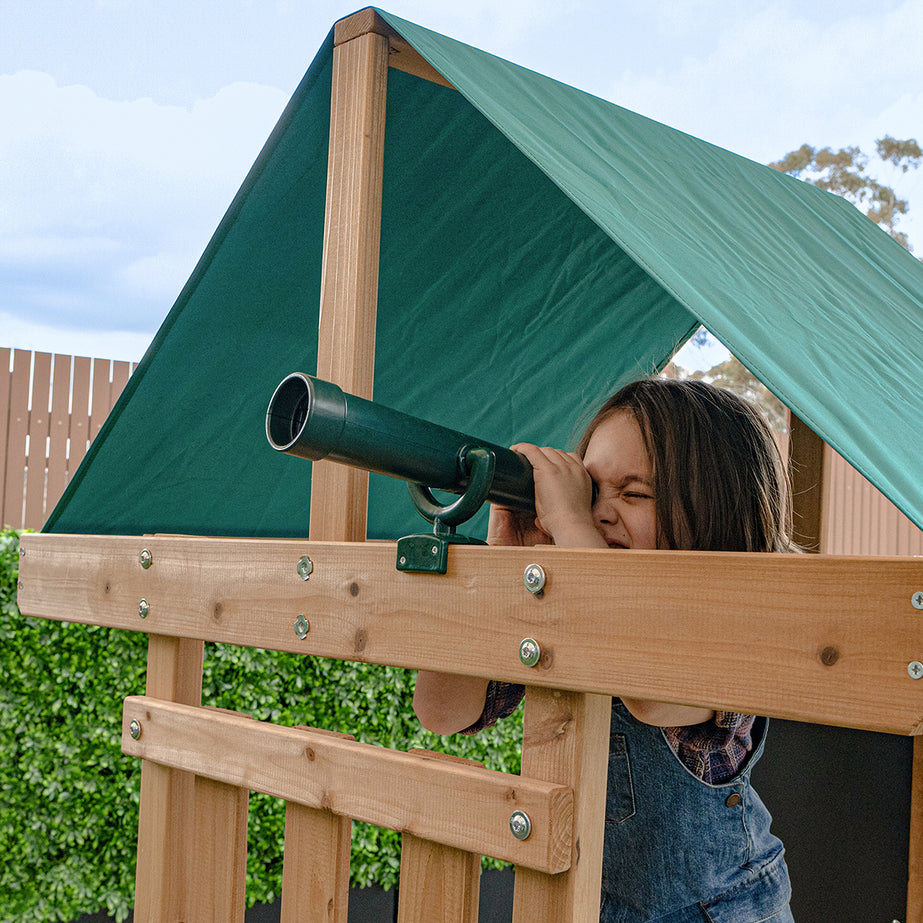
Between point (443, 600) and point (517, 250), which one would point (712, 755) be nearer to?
point (443, 600)

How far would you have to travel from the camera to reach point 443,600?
3.08 feet

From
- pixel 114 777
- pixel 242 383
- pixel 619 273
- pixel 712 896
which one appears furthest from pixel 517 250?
pixel 114 777

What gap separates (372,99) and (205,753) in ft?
Answer: 2.69

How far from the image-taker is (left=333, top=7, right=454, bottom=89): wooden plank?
1.12 meters

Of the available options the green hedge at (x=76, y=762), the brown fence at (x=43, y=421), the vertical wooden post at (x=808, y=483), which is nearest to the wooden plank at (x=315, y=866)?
the vertical wooden post at (x=808, y=483)

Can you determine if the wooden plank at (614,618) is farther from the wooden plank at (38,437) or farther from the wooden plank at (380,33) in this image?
the wooden plank at (38,437)

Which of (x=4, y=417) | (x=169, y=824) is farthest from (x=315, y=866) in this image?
(x=4, y=417)

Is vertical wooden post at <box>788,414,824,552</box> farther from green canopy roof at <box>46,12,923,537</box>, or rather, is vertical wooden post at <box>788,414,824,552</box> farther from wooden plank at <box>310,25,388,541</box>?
wooden plank at <box>310,25,388,541</box>

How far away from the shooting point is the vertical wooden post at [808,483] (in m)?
2.10

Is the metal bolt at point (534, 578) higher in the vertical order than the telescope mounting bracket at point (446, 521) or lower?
lower

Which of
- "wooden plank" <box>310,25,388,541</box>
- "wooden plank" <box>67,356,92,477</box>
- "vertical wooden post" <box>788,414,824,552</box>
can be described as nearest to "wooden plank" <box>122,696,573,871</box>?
"wooden plank" <box>310,25,388,541</box>

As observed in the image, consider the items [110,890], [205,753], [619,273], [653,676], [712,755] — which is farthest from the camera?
[110,890]

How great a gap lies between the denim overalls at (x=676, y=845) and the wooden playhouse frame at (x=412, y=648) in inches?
16.9

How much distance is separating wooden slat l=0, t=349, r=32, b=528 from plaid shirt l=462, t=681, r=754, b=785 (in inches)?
196
